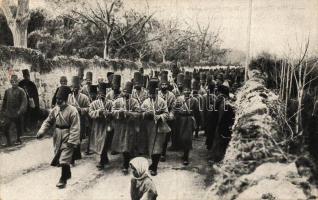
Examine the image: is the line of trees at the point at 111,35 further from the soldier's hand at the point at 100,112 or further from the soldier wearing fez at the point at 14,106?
A: the soldier's hand at the point at 100,112

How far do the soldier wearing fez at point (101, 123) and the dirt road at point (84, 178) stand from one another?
0.21m

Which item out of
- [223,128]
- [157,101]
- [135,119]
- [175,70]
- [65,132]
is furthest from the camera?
[175,70]

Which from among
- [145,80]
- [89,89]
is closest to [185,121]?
[145,80]

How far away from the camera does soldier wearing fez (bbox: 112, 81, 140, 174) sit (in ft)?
20.3

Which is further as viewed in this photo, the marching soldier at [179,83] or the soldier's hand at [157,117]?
the marching soldier at [179,83]

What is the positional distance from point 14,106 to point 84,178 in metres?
1.66

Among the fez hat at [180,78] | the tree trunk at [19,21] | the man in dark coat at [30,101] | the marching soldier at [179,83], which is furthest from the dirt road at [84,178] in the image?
the tree trunk at [19,21]

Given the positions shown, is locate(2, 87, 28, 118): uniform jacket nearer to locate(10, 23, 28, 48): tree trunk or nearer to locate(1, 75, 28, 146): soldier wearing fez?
locate(1, 75, 28, 146): soldier wearing fez

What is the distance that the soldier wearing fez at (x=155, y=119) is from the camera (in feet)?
20.0

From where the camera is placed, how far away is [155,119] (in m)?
6.10

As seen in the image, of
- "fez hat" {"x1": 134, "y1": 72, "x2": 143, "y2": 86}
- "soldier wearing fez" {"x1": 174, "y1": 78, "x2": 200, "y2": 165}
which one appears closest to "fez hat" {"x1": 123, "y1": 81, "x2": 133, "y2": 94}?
"fez hat" {"x1": 134, "y1": 72, "x2": 143, "y2": 86}

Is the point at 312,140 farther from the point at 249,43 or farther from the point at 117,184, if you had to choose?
the point at 117,184

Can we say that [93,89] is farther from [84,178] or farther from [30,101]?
[84,178]

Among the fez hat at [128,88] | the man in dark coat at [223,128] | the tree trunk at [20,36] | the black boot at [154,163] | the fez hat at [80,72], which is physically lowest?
the black boot at [154,163]
